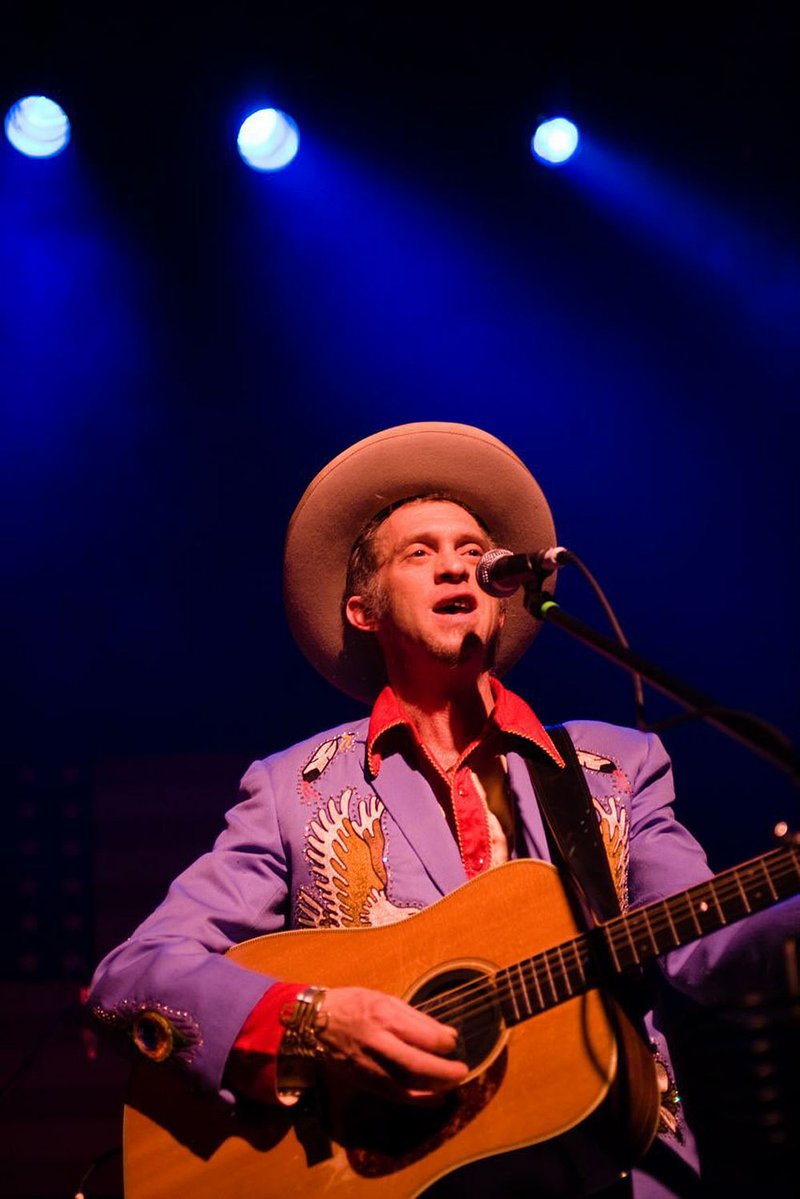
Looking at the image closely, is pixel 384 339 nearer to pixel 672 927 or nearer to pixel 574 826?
pixel 574 826

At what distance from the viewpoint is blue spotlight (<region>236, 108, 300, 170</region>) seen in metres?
4.82

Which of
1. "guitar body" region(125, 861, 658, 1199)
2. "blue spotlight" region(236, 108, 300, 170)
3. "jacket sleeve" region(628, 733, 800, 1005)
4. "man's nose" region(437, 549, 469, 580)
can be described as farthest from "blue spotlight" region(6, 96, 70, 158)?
"guitar body" region(125, 861, 658, 1199)

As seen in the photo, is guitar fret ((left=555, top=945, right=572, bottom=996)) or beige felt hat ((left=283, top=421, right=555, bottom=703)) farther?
beige felt hat ((left=283, top=421, right=555, bottom=703))

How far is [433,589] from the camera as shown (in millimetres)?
3094

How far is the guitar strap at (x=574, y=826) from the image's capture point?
2400mm

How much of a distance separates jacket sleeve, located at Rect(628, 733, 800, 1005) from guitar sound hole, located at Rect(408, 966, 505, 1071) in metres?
0.52

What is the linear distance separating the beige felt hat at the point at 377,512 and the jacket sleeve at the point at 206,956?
2.17 ft

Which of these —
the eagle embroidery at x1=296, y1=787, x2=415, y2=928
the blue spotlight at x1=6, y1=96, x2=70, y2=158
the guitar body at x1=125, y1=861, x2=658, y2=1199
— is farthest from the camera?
the blue spotlight at x1=6, y1=96, x2=70, y2=158

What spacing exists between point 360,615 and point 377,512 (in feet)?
1.22

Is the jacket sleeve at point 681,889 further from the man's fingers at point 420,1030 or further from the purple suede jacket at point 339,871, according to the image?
the man's fingers at point 420,1030

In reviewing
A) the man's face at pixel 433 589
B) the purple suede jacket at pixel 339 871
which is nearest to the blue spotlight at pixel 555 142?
the man's face at pixel 433 589

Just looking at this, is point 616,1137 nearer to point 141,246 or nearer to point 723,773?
point 723,773

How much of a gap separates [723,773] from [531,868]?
278cm

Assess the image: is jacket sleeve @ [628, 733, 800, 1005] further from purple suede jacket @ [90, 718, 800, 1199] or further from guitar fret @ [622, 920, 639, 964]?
guitar fret @ [622, 920, 639, 964]
